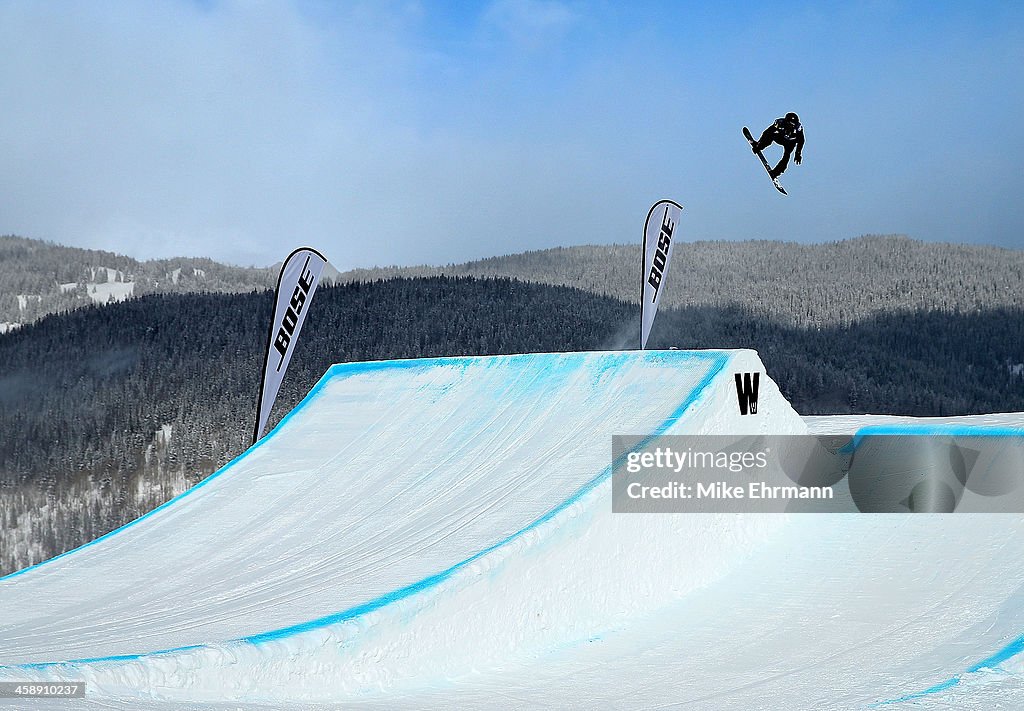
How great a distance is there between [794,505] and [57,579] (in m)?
6.97

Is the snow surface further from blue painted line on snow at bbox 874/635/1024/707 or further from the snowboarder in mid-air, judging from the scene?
the snowboarder in mid-air

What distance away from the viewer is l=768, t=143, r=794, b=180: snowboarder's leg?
36.3 ft

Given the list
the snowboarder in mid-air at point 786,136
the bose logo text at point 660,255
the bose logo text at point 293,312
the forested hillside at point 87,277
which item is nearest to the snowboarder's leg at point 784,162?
the snowboarder in mid-air at point 786,136

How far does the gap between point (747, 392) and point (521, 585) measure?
12.8 ft

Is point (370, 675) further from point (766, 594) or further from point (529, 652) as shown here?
point (766, 594)

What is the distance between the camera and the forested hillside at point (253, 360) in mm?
56719

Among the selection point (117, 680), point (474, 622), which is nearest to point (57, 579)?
point (117, 680)

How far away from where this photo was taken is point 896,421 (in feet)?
38.6

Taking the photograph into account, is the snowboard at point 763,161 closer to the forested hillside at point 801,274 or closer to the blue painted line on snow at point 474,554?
the blue painted line on snow at point 474,554

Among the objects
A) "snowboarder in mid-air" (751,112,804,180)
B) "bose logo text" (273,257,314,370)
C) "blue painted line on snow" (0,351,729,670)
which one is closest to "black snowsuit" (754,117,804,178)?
"snowboarder in mid-air" (751,112,804,180)

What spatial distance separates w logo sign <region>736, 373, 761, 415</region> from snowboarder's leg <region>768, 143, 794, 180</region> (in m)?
2.93

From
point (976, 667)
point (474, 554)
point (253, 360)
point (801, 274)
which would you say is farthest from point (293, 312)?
point (801, 274)

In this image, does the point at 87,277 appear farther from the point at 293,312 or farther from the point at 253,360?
the point at 293,312

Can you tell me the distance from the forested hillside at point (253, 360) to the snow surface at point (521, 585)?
45.5 m
